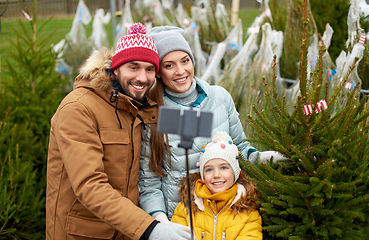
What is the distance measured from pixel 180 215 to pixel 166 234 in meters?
0.50

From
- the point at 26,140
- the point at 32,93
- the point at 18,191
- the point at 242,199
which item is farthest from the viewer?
the point at 32,93

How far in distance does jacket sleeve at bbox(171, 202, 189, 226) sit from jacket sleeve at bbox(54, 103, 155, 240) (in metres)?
0.45

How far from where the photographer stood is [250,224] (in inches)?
74.2

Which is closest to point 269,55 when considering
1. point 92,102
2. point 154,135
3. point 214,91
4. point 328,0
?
point 328,0

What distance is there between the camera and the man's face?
1.92 m

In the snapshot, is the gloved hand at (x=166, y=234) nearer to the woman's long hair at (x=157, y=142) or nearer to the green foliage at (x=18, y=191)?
the woman's long hair at (x=157, y=142)

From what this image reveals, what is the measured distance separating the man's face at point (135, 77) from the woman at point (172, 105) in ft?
0.58

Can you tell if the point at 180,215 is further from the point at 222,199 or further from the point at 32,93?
the point at 32,93

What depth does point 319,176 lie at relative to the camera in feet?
5.38

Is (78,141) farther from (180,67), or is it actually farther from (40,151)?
(40,151)

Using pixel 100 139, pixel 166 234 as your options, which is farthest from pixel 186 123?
pixel 100 139

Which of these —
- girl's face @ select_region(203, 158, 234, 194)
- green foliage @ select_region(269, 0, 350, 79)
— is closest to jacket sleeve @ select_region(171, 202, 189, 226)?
girl's face @ select_region(203, 158, 234, 194)

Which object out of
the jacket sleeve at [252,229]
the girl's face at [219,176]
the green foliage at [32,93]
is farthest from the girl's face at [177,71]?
the green foliage at [32,93]

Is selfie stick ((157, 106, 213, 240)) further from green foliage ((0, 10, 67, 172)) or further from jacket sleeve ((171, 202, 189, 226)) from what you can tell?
green foliage ((0, 10, 67, 172))
